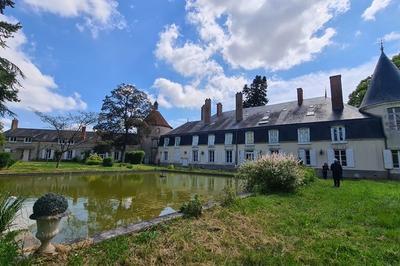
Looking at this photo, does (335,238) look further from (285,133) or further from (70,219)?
(285,133)

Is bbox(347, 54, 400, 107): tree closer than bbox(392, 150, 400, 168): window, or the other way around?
bbox(392, 150, 400, 168): window

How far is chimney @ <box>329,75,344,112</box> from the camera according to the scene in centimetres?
2027

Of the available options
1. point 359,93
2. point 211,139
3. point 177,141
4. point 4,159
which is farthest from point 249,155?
point 4,159

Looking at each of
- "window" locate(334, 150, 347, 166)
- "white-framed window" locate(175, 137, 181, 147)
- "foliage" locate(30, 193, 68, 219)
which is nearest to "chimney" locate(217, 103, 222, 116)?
"white-framed window" locate(175, 137, 181, 147)

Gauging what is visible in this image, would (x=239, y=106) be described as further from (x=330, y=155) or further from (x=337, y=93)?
(x=330, y=155)

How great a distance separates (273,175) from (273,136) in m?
14.4

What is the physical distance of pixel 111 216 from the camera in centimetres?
648

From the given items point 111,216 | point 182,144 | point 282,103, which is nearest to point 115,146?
point 182,144

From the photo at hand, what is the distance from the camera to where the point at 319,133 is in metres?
19.8

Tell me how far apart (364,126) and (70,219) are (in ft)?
64.4

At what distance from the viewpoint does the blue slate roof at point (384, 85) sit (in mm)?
16828

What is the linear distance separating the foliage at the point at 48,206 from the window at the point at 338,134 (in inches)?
797

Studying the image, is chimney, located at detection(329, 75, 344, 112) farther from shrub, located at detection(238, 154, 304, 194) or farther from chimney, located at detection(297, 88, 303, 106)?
shrub, located at detection(238, 154, 304, 194)

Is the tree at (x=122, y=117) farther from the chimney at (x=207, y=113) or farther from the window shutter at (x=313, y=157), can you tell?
the window shutter at (x=313, y=157)
